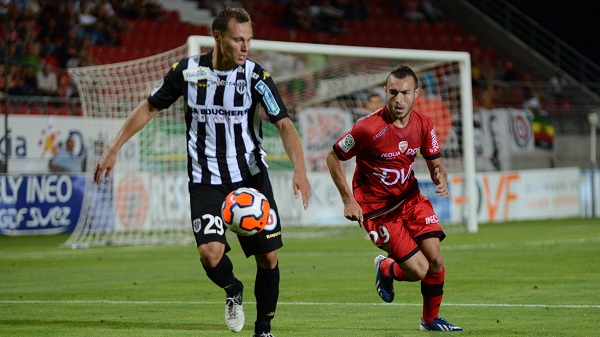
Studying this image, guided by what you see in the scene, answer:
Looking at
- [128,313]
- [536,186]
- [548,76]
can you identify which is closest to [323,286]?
[128,313]

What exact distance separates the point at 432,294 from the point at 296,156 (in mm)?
1619

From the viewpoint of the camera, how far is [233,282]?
23.4 ft

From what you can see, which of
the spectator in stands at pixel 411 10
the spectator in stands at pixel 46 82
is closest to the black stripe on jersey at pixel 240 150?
the spectator in stands at pixel 46 82

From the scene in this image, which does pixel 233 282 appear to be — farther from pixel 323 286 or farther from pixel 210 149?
pixel 323 286

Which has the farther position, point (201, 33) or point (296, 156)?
point (201, 33)

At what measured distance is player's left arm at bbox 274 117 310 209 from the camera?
20.7 feet

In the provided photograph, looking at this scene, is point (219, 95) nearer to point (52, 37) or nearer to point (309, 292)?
point (309, 292)

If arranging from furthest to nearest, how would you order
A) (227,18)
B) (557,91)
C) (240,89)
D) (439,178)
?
(557,91)
(439,178)
(240,89)
(227,18)

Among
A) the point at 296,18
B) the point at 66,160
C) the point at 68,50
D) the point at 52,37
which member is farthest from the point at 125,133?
the point at 296,18

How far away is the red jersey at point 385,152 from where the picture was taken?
25.5 ft

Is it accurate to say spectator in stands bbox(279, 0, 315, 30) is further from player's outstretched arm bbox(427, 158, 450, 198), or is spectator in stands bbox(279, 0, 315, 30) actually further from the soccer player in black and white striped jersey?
the soccer player in black and white striped jersey

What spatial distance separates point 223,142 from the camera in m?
6.98

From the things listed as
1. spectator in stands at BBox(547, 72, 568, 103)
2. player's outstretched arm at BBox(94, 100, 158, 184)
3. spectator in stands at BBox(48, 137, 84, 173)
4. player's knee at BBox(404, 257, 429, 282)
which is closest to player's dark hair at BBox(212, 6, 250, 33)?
player's outstretched arm at BBox(94, 100, 158, 184)

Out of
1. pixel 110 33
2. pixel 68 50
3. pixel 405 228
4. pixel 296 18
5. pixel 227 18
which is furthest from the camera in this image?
pixel 296 18
